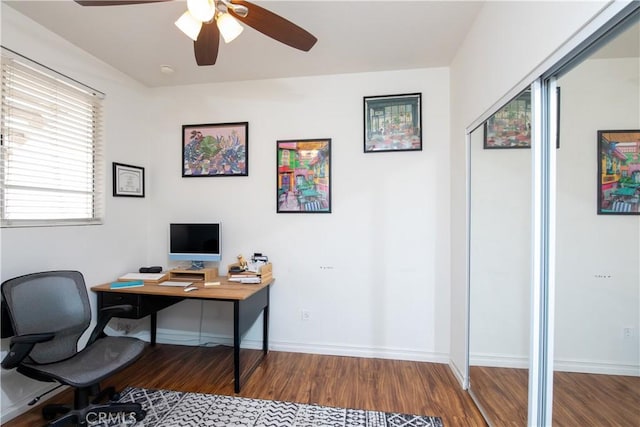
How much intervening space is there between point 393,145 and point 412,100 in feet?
1.49

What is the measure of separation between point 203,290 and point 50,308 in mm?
931

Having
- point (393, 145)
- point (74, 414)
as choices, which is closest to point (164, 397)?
point (74, 414)

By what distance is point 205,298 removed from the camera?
82.2 inches

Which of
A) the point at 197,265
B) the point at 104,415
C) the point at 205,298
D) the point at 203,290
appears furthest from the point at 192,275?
the point at 104,415

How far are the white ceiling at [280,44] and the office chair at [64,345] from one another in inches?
70.4

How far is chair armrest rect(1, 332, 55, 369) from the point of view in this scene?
4.85 ft

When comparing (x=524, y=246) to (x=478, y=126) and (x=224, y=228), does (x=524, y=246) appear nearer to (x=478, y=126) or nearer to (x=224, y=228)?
(x=478, y=126)

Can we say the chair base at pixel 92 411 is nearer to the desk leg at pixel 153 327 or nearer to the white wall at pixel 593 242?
the desk leg at pixel 153 327

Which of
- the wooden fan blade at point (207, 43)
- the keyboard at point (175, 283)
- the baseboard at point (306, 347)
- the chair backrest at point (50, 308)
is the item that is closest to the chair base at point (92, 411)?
the chair backrest at point (50, 308)

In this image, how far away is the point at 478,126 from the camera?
6.52 ft

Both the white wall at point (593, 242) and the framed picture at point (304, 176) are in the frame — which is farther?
the framed picture at point (304, 176)

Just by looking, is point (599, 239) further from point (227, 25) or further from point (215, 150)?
point (215, 150)

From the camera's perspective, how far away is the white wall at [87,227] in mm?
1811

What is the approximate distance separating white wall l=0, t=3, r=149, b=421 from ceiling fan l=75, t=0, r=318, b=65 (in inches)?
43.4
